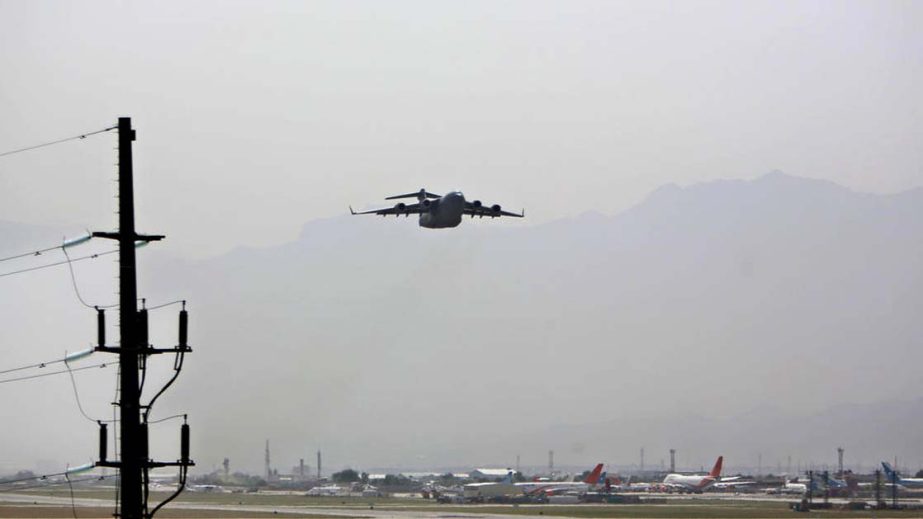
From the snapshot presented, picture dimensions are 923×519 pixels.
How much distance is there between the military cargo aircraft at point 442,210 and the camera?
129 m

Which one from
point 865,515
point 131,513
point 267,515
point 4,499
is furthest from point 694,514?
point 131,513

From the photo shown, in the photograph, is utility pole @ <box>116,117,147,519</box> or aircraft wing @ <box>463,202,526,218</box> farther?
aircraft wing @ <box>463,202,526,218</box>

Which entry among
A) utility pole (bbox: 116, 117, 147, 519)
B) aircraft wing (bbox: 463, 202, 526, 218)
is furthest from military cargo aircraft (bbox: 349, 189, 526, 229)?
utility pole (bbox: 116, 117, 147, 519)

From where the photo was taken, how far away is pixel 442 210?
130500 mm

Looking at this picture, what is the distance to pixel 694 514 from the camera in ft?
526

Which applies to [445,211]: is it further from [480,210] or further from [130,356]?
[130,356]

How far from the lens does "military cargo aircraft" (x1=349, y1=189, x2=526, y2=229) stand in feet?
424

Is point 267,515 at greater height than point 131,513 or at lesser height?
lesser

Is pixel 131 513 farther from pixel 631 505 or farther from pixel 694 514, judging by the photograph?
pixel 631 505

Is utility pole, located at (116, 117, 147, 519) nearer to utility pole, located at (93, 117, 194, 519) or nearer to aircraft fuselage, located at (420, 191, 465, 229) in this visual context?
utility pole, located at (93, 117, 194, 519)

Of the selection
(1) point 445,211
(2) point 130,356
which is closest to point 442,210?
(1) point 445,211

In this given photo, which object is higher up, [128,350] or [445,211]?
[445,211]

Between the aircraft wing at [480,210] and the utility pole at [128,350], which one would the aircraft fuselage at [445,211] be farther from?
the utility pole at [128,350]

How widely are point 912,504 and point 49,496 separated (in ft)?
402
